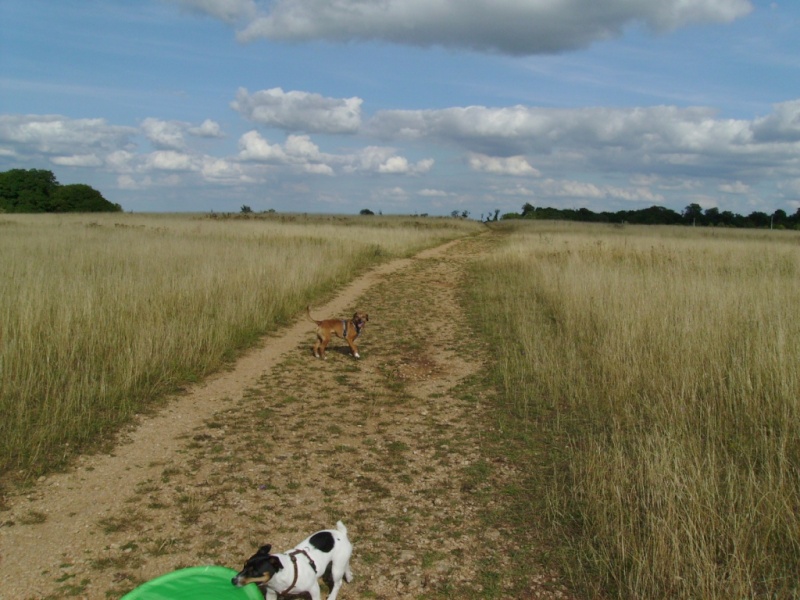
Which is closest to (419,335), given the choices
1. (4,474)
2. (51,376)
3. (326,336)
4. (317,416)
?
(326,336)

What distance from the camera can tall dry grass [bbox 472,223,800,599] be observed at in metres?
3.15

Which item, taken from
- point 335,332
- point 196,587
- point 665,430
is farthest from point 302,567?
point 335,332

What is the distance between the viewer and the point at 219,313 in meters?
9.24

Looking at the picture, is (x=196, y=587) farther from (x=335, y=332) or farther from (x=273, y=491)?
(x=335, y=332)

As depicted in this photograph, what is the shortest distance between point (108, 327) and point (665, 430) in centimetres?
638

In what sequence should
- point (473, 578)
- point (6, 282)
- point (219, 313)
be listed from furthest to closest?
point (219, 313), point (6, 282), point (473, 578)

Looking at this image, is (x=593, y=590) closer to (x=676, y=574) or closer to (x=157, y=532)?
(x=676, y=574)

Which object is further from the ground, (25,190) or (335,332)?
(25,190)

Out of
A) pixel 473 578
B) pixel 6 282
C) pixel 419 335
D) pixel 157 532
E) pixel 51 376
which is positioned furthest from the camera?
pixel 419 335

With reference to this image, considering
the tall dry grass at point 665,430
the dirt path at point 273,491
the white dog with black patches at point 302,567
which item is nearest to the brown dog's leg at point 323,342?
the dirt path at point 273,491

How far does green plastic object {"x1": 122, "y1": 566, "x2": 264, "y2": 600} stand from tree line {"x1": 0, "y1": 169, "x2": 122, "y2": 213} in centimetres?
7360

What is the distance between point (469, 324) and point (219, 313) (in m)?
4.48

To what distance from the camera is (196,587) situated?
9.23ft

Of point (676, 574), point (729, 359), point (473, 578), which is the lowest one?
point (473, 578)
